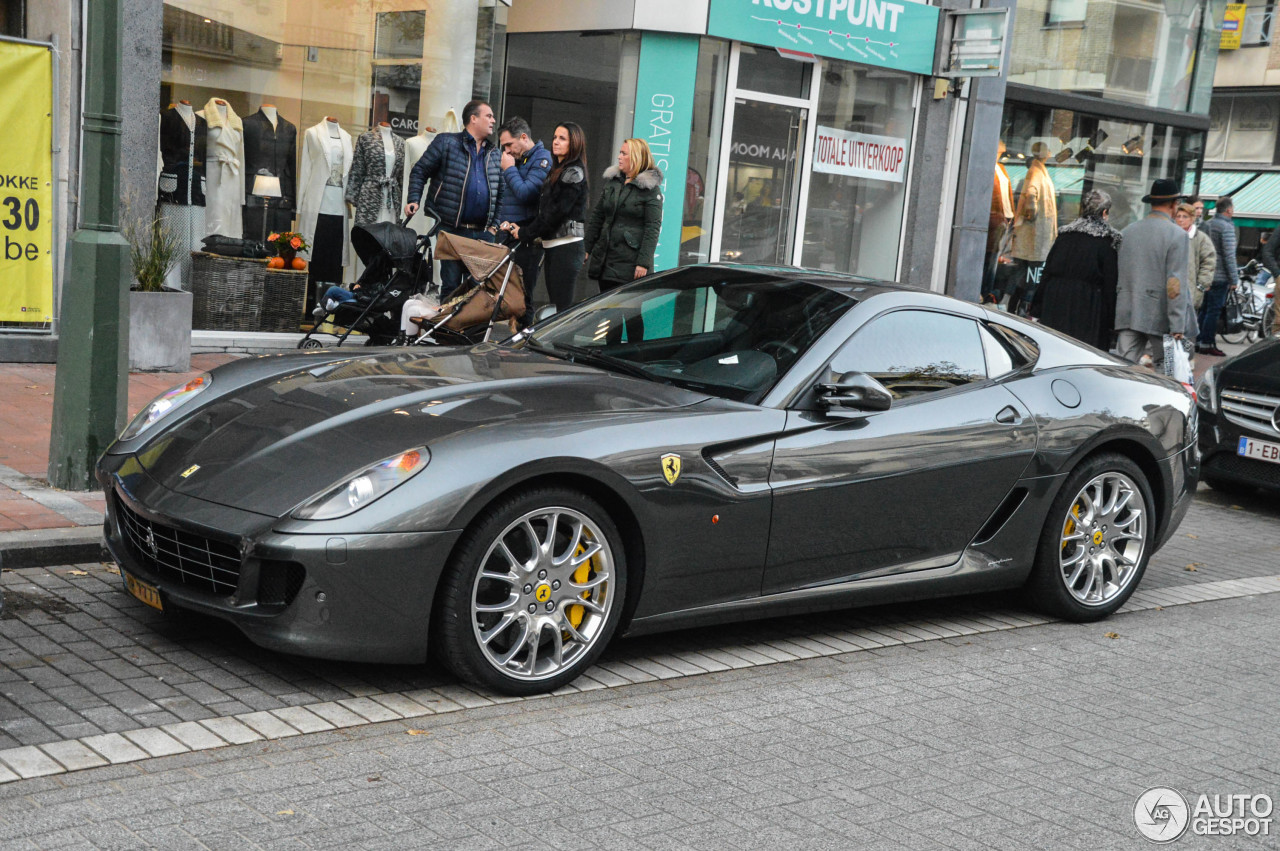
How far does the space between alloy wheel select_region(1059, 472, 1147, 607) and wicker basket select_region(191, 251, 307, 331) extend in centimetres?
781

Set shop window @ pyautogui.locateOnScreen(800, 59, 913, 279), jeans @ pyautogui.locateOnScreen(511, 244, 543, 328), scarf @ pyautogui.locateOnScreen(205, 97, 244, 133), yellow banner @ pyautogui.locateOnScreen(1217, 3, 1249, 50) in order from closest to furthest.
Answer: jeans @ pyautogui.locateOnScreen(511, 244, 543, 328)
scarf @ pyautogui.locateOnScreen(205, 97, 244, 133)
shop window @ pyautogui.locateOnScreen(800, 59, 913, 279)
yellow banner @ pyautogui.locateOnScreen(1217, 3, 1249, 50)

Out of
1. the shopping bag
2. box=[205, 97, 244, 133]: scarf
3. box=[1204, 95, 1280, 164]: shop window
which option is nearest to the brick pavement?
the shopping bag

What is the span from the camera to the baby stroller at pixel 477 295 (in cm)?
997

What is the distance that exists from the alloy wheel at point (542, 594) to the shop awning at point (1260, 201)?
113 ft

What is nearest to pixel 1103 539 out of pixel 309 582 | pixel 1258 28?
pixel 309 582

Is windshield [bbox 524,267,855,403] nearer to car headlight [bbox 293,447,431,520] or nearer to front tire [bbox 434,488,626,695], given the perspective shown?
front tire [bbox 434,488,626,695]

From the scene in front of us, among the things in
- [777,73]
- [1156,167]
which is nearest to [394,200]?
[777,73]

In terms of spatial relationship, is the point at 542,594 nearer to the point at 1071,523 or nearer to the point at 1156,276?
the point at 1071,523

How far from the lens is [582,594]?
4.60m

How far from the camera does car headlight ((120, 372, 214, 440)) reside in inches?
199

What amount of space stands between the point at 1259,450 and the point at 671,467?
246 inches

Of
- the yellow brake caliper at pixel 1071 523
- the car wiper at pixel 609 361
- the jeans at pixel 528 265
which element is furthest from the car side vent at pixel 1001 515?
the jeans at pixel 528 265

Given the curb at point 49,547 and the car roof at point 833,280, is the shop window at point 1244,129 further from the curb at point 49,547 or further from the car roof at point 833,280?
the curb at point 49,547

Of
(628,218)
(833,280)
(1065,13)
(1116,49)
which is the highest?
(1065,13)
